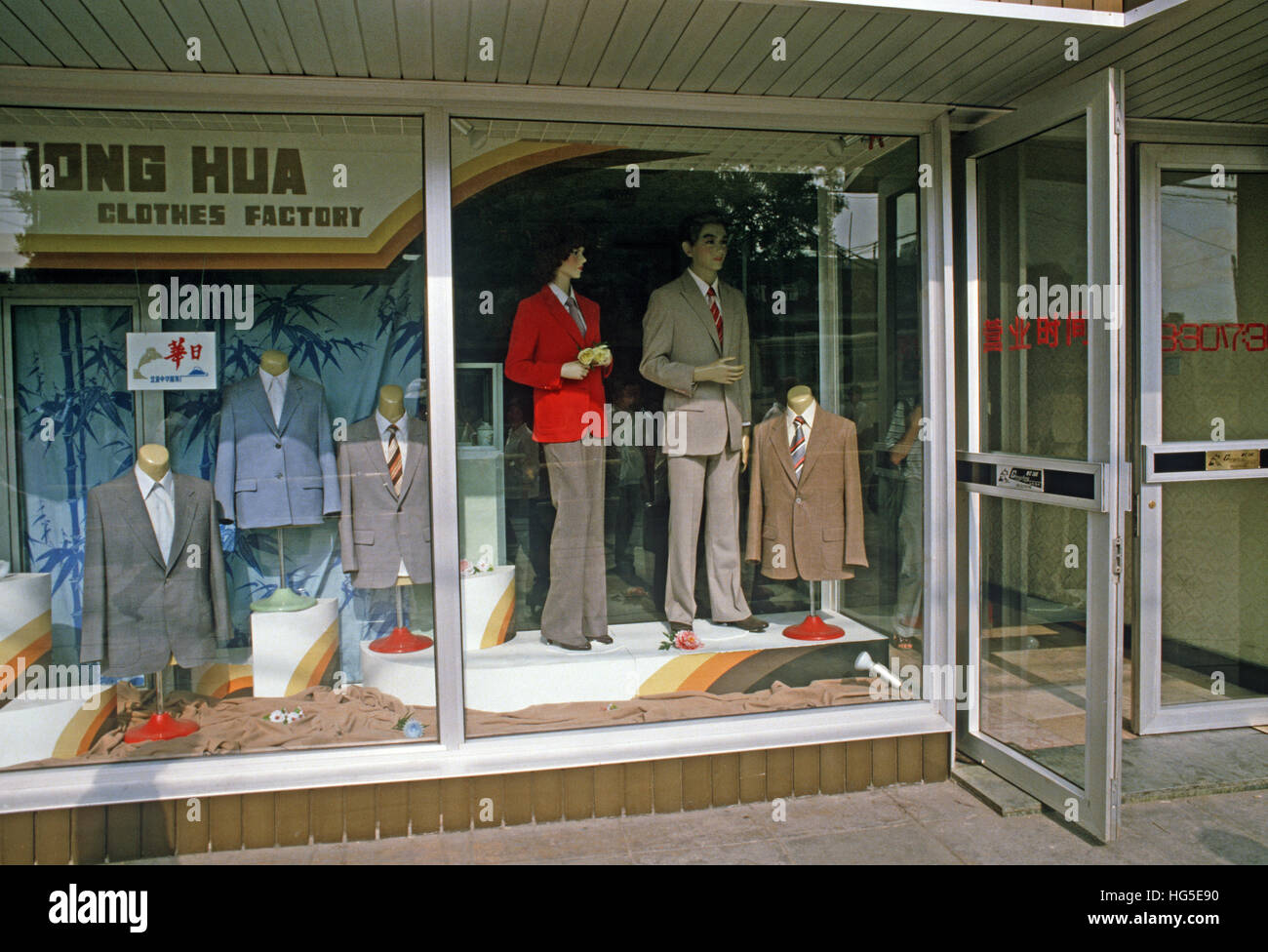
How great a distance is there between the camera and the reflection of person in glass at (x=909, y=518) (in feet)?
12.0

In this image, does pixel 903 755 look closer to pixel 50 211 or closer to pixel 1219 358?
pixel 1219 358

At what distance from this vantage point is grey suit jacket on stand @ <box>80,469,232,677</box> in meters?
3.28

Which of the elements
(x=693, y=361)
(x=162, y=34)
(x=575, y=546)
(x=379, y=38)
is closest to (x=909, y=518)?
(x=693, y=361)

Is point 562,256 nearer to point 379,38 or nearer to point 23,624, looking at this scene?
point 379,38

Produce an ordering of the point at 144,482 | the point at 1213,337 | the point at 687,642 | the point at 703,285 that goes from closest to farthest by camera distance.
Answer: the point at 144,482
the point at 687,642
the point at 703,285
the point at 1213,337

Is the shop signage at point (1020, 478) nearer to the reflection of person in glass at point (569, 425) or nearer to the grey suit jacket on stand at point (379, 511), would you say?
the reflection of person in glass at point (569, 425)

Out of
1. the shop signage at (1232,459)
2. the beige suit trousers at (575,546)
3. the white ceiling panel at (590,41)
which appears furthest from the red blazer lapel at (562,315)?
the shop signage at (1232,459)

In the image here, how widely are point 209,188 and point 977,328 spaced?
2829 mm

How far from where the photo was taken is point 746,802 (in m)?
3.40

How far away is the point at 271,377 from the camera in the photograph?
3.51m

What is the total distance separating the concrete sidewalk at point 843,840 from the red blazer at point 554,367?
1.42 meters

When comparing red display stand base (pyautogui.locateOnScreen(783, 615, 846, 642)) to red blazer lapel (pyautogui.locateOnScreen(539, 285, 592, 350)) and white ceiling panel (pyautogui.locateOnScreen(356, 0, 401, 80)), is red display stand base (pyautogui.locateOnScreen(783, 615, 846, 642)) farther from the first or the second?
white ceiling panel (pyautogui.locateOnScreen(356, 0, 401, 80))

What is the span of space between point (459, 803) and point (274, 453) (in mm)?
A: 1428

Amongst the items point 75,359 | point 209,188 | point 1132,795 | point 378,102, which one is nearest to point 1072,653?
point 1132,795
